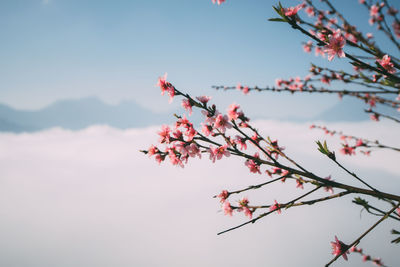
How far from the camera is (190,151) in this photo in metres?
2.77

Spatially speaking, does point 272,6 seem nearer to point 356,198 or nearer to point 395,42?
point 356,198

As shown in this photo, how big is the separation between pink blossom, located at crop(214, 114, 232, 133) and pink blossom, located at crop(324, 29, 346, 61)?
119cm

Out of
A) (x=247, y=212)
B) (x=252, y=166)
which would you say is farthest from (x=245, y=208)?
(x=252, y=166)

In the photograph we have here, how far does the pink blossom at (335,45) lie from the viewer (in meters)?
1.81

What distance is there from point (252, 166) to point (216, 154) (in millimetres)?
599

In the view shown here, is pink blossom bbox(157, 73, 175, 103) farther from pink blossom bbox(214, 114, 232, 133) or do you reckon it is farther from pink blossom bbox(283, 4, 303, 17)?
pink blossom bbox(283, 4, 303, 17)

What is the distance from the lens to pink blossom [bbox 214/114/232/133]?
8.32ft

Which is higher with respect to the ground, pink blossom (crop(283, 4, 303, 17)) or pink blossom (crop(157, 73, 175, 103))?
pink blossom (crop(157, 73, 175, 103))

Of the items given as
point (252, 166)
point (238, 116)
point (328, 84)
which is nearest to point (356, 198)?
point (252, 166)

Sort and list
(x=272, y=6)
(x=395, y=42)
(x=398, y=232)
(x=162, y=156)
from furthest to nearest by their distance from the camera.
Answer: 1. (x=395, y=42)
2. (x=162, y=156)
3. (x=398, y=232)
4. (x=272, y=6)

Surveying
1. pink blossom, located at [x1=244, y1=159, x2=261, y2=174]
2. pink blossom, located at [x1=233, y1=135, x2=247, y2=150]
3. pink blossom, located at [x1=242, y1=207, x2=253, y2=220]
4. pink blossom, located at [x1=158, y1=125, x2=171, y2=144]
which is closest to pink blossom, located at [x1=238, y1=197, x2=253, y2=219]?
pink blossom, located at [x1=242, y1=207, x2=253, y2=220]

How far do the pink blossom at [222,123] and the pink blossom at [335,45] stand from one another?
3.92 feet

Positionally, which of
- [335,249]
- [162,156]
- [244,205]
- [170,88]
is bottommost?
[335,249]

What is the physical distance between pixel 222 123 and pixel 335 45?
133 cm
